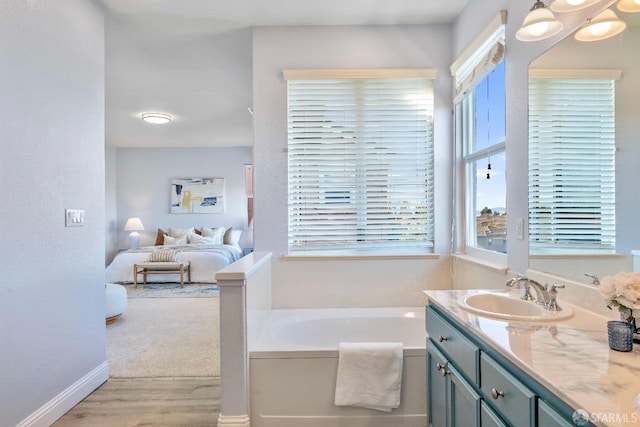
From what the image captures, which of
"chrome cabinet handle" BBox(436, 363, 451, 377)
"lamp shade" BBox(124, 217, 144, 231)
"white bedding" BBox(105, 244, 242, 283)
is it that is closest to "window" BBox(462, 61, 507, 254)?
"chrome cabinet handle" BBox(436, 363, 451, 377)

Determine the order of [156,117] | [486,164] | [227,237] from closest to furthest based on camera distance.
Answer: [486,164]
[156,117]
[227,237]

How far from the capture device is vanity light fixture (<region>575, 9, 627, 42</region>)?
1.22 meters

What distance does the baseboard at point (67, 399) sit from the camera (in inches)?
71.6

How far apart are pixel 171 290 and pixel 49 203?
3.71 meters

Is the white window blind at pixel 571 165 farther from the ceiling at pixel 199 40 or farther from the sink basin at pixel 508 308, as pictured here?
the ceiling at pixel 199 40

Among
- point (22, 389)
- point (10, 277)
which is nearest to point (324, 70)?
point (10, 277)

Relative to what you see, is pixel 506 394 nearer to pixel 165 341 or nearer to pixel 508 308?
pixel 508 308

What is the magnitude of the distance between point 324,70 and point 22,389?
2737mm

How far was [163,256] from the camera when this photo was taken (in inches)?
224

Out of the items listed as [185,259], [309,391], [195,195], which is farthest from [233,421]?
[195,195]

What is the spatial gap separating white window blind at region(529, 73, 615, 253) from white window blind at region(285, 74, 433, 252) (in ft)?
3.58

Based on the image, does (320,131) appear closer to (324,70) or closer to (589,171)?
(324,70)

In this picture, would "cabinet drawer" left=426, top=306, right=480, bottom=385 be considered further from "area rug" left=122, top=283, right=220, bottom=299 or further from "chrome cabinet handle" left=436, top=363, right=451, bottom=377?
"area rug" left=122, top=283, right=220, bottom=299

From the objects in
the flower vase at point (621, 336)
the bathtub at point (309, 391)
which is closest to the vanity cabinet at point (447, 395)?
the bathtub at point (309, 391)
